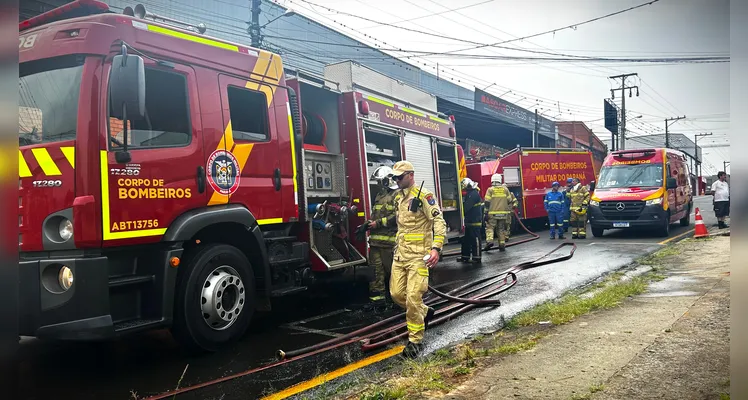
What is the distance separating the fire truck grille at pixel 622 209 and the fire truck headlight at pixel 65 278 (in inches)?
519

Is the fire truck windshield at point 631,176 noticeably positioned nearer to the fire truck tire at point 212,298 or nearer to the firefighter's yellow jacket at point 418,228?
the firefighter's yellow jacket at point 418,228

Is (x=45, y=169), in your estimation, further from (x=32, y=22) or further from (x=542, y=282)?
(x=542, y=282)

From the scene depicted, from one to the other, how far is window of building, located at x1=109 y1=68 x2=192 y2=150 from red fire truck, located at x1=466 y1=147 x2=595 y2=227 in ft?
41.1

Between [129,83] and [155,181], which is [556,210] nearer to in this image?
[155,181]

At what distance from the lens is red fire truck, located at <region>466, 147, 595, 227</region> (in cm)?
1642

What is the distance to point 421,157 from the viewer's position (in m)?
8.88

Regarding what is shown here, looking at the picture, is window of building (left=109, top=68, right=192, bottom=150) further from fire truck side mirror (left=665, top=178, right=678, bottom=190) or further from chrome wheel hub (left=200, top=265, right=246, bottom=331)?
fire truck side mirror (left=665, top=178, right=678, bottom=190)

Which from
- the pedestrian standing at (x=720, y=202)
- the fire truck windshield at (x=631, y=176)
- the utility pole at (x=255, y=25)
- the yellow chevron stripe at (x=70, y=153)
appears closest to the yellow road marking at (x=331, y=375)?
the yellow chevron stripe at (x=70, y=153)

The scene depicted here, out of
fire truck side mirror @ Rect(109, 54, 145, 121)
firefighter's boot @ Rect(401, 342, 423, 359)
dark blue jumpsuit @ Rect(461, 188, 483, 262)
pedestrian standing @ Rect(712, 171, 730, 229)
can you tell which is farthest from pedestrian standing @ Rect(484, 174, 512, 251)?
fire truck side mirror @ Rect(109, 54, 145, 121)

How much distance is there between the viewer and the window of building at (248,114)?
5.24m

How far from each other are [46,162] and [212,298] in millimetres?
1730

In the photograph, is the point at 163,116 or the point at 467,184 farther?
the point at 467,184

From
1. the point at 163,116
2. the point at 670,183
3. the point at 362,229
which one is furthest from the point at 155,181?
the point at 670,183

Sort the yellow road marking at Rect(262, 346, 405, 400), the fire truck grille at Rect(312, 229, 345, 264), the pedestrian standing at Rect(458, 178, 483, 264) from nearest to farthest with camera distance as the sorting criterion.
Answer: the yellow road marking at Rect(262, 346, 405, 400)
the fire truck grille at Rect(312, 229, 345, 264)
the pedestrian standing at Rect(458, 178, 483, 264)
